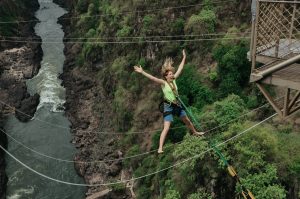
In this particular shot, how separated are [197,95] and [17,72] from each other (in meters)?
26.1

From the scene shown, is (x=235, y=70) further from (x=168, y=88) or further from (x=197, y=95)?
(x=168, y=88)

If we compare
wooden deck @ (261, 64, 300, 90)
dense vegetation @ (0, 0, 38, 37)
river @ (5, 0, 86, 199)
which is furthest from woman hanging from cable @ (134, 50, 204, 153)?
dense vegetation @ (0, 0, 38, 37)

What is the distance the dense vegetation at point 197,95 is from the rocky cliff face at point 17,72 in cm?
710

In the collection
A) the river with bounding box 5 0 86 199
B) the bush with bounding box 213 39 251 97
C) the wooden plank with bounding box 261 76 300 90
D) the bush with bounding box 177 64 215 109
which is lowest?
the river with bounding box 5 0 86 199

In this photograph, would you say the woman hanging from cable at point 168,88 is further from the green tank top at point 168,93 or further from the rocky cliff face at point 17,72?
the rocky cliff face at point 17,72

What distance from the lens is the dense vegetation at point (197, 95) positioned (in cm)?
1711

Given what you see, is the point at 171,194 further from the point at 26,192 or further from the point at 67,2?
the point at 67,2

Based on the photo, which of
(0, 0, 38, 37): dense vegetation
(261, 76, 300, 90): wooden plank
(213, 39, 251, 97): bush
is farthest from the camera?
(0, 0, 38, 37): dense vegetation

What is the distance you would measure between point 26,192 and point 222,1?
18.6 meters

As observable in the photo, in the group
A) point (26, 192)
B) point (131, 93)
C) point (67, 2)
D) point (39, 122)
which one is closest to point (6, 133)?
point (39, 122)

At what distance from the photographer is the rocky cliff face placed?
39969 millimetres

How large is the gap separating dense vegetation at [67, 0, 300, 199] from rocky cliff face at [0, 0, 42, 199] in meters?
7.10

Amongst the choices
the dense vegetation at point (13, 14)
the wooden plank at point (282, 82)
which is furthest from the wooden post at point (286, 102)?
the dense vegetation at point (13, 14)

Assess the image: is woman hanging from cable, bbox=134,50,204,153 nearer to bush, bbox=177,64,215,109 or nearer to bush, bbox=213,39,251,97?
bush, bbox=213,39,251,97
